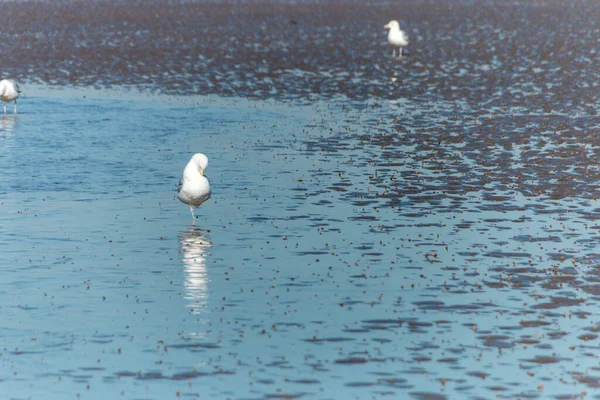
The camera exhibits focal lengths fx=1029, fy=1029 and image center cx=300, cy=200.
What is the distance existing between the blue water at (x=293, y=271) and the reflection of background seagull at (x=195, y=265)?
0.06 m

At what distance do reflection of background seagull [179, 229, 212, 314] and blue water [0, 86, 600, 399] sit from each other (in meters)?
0.06

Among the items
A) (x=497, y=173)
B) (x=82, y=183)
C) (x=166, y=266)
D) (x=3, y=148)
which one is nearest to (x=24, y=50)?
(x=3, y=148)

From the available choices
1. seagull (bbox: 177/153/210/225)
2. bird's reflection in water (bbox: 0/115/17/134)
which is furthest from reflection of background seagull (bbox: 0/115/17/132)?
seagull (bbox: 177/153/210/225)

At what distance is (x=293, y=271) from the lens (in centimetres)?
1716

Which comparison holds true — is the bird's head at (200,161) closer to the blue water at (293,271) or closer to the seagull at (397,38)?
the blue water at (293,271)

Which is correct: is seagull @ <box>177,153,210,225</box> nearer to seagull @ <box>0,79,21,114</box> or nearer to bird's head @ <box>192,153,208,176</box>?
bird's head @ <box>192,153,208,176</box>

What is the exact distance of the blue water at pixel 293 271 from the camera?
12.8 metres

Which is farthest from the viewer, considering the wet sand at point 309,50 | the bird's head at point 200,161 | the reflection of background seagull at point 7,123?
the wet sand at point 309,50

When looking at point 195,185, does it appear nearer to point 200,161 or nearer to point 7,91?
point 200,161

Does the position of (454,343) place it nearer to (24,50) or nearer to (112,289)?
(112,289)

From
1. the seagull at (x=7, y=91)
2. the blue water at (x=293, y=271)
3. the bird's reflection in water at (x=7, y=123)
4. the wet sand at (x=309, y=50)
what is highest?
the wet sand at (x=309, y=50)

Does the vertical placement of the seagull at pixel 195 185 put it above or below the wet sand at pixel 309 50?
below

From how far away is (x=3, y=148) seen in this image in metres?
27.7

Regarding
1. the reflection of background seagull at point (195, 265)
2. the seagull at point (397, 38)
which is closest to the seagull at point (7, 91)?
the reflection of background seagull at point (195, 265)
